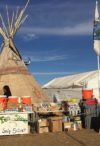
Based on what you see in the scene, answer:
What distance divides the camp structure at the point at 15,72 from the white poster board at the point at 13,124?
1132 cm

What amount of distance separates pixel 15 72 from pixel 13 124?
13.2m

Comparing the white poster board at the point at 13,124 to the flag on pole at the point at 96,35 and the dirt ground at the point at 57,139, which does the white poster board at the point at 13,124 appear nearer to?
the dirt ground at the point at 57,139

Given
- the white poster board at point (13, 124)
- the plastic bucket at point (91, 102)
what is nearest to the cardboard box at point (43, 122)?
the white poster board at point (13, 124)

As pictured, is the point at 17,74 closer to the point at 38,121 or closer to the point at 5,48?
the point at 5,48

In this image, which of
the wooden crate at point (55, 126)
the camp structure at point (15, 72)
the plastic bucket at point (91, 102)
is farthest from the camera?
the camp structure at point (15, 72)

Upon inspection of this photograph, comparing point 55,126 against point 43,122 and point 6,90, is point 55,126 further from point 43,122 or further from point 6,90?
point 6,90

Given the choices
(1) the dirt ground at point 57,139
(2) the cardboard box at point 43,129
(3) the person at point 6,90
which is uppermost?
(3) the person at point 6,90

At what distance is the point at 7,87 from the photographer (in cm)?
3023

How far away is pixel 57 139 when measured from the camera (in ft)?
48.9

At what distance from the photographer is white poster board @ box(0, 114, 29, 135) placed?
1661 cm

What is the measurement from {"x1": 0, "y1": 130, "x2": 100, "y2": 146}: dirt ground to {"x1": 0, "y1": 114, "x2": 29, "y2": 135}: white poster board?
57 centimetres

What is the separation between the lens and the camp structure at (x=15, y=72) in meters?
29.1

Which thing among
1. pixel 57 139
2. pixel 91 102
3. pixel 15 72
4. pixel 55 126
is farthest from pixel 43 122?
pixel 15 72

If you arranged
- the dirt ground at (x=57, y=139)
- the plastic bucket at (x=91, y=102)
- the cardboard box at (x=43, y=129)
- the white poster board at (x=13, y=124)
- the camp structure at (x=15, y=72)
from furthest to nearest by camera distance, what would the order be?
1. the camp structure at (x=15, y=72)
2. the plastic bucket at (x=91, y=102)
3. the cardboard box at (x=43, y=129)
4. the white poster board at (x=13, y=124)
5. the dirt ground at (x=57, y=139)
